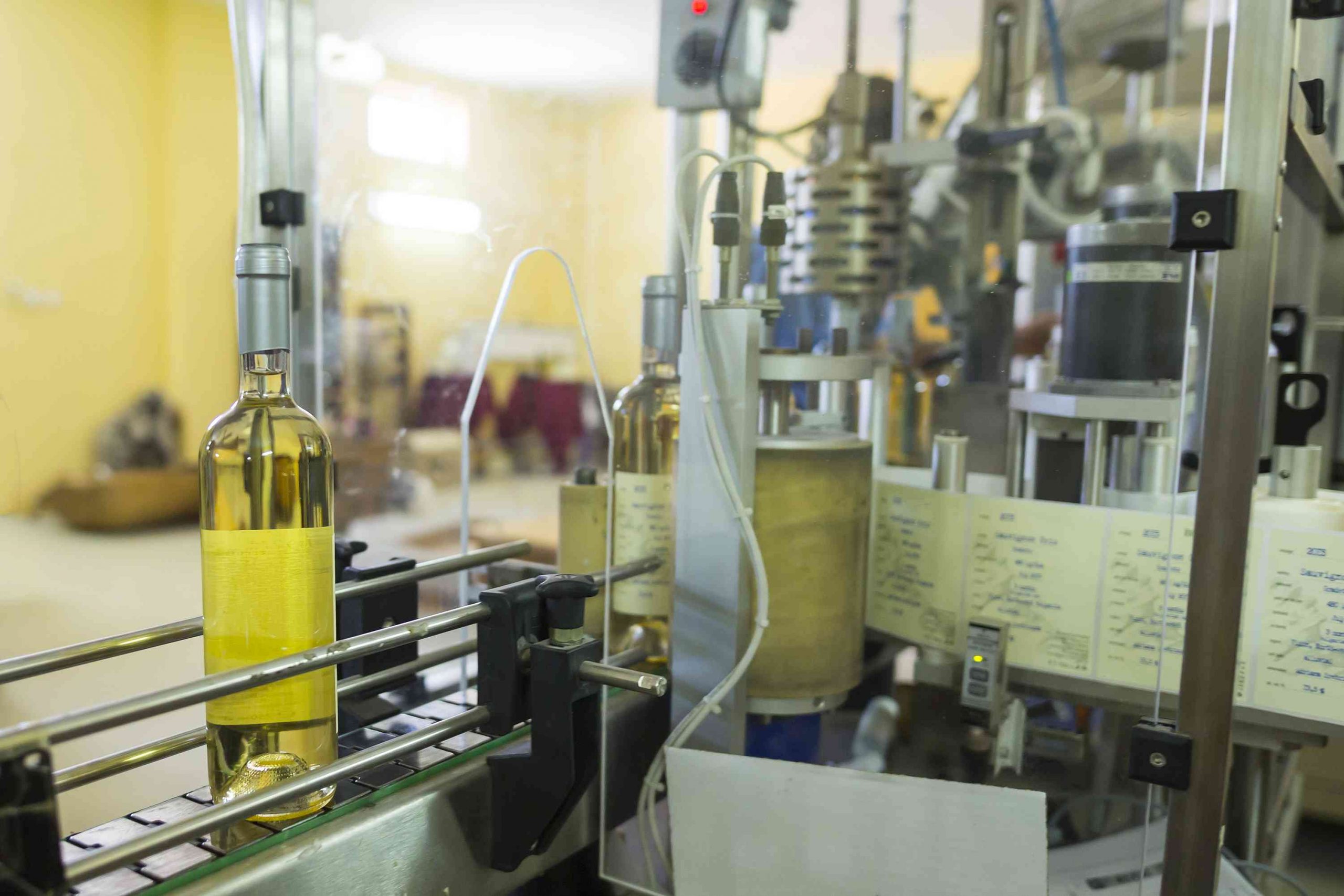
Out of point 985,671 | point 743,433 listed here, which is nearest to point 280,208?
point 743,433

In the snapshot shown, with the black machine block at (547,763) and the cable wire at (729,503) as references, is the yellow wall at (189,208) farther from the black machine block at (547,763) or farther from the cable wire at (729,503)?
the black machine block at (547,763)

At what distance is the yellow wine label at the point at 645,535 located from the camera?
0.74 metres

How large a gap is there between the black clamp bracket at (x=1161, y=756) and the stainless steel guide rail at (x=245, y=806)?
405 millimetres

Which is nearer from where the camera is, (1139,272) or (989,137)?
(1139,272)

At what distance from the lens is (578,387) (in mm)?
1100

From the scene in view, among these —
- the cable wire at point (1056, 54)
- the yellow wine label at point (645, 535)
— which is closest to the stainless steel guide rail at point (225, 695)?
the yellow wine label at point (645, 535)

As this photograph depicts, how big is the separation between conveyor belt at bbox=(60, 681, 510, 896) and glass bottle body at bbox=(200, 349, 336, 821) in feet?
0.05

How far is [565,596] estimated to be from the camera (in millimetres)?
540

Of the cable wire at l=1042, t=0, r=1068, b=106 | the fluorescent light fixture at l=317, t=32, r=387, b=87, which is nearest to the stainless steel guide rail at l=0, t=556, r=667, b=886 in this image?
the fluorescent light fixture at l=317, t=32, r=387, b=87

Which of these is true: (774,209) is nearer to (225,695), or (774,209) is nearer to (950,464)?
(950,464)

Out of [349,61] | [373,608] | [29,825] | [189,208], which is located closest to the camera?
[29,825]

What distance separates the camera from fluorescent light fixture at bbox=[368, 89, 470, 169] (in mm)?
983

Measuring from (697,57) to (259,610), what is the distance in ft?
1.72

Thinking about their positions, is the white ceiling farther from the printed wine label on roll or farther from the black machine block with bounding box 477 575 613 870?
the black machine block with bounding box 477 575 613 870
